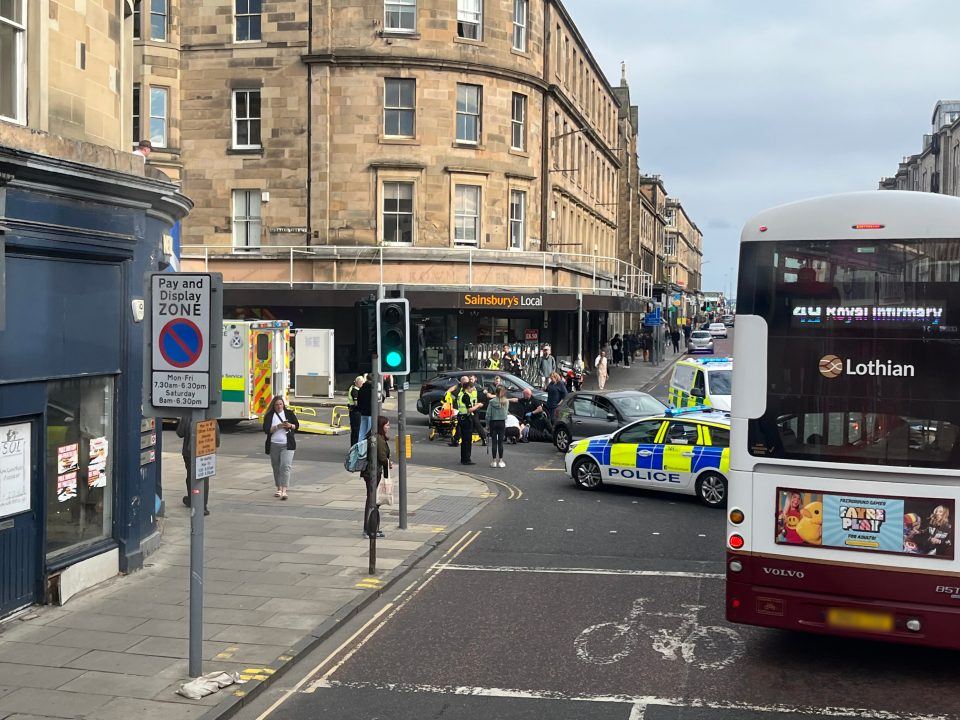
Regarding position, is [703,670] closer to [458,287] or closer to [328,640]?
[328,640]

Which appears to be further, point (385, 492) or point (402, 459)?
point (385, 492)

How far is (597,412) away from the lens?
79.8 feet

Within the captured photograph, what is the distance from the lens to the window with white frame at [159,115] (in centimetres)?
4000

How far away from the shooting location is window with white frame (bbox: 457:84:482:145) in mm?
40000

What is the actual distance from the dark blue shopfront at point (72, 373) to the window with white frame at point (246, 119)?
28179mm

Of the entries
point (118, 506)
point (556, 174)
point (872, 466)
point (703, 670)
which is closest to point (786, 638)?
point (703, 670)

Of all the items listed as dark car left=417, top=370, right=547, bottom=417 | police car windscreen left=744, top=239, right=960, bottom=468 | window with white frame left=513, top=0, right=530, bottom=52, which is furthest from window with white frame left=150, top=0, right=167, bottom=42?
police car windscreen left=744, top=239, right=960, bottom=468

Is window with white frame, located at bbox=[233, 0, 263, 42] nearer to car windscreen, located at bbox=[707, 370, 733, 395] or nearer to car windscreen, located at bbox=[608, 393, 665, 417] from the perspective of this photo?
car windscreen, located at bbox=[608, 393, 665, 417]

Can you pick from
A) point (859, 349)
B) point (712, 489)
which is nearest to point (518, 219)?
point (712, 489)

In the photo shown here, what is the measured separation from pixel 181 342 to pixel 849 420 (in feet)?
17.9

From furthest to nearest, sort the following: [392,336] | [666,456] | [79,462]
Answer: [666,456], [392,336], [79,462]

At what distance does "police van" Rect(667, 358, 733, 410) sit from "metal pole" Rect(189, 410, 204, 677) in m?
17.4

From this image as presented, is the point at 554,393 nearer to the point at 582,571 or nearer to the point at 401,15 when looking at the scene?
the point at 582,571

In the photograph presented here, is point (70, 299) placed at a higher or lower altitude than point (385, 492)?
higher
